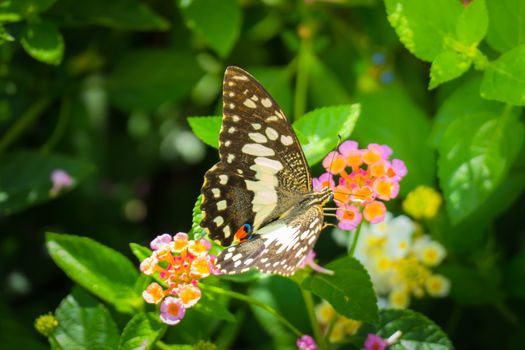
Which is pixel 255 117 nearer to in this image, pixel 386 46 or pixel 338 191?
pixel 338 191

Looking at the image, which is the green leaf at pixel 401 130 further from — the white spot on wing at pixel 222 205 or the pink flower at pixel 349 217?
the white spot on wing at pixel 222 205

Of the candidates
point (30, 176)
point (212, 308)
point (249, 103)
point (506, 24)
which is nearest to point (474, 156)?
point (506, 24)

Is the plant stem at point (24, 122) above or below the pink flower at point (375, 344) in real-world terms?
above

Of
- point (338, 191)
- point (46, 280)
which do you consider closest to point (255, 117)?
point (338, 191)

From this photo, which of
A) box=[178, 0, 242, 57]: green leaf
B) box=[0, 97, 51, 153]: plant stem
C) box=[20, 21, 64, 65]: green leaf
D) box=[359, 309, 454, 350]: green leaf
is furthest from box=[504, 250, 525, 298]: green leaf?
box=[0, 97, 51, 153]: plant stem

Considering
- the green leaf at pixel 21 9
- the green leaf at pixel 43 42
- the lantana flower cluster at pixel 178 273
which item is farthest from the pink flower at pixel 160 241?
the green leaf at pixel 21 9

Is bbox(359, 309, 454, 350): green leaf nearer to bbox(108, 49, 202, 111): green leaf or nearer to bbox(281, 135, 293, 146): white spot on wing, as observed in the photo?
bbox(281, 135, 293, 146): white spot on wing
